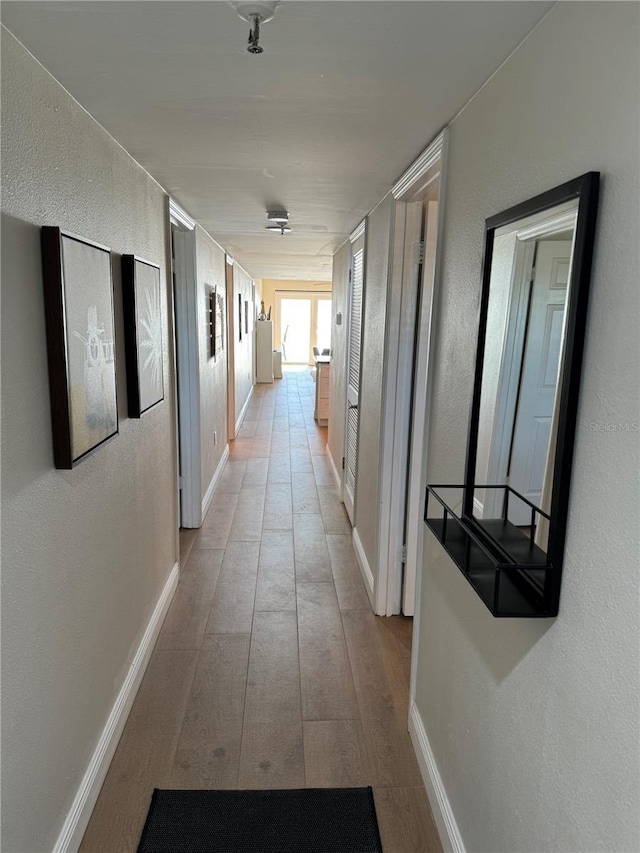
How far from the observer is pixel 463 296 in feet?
5.30

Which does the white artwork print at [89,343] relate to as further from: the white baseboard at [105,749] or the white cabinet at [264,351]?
the white cabinet at [264,351]

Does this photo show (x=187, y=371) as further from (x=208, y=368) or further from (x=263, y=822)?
(x=263, y=822)

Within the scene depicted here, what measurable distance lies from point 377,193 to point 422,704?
2.26 m

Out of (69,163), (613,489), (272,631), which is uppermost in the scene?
(69,163)

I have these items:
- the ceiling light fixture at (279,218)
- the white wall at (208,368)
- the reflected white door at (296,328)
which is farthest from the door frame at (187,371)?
the reflected white door at (296,328)

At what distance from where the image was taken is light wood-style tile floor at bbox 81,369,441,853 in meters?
1.88

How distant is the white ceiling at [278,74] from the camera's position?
1091 mm

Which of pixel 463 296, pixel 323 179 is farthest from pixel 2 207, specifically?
pixel 323 179

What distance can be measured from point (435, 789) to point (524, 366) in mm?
1405

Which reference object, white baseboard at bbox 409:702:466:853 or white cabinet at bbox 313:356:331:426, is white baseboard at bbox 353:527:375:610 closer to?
white baseboard at bbox 409:702:466:853

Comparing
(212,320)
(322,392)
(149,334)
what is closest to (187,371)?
(212,320)

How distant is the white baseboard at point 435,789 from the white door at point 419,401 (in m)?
0.55

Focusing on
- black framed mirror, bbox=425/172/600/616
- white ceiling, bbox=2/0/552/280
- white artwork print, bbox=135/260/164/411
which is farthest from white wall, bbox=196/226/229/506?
black framed mirror, bbox=425/172/600/616

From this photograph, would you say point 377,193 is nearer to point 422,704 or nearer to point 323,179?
point 323,179
